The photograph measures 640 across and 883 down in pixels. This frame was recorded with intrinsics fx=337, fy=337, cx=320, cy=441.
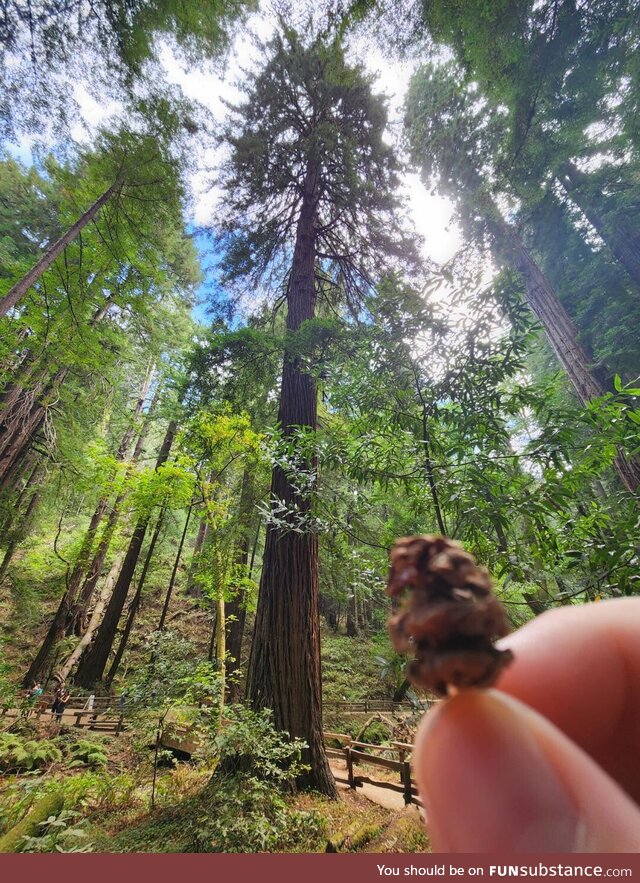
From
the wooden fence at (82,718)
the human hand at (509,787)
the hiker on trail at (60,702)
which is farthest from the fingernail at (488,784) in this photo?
the hiker on trail at (60,702)

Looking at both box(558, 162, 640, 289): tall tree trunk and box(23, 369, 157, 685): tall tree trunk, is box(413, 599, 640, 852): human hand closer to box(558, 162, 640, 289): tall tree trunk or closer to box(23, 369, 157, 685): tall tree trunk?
box(558, 162, 640, 289): tall tree trunk

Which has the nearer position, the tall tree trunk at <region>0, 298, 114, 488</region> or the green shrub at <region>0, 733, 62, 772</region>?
the green shrub at <region>0, 733, 62, 772</region>

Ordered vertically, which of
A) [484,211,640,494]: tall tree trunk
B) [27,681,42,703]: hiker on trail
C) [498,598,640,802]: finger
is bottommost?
[27,681,42,703]: hiker on trail

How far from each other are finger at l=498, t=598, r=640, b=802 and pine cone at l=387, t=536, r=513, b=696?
0.34 meters

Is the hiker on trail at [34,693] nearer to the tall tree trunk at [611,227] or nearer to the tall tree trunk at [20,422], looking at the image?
the tall tree trunk at [20,422]

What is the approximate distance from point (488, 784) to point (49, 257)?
7882mm

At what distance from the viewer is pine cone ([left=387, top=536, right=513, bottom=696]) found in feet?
1.63

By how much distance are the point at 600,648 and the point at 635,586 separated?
1.37 m

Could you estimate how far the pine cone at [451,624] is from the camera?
1.63 ft

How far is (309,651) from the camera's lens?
446cm

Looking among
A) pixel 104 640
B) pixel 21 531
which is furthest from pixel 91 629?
pixel 21 531

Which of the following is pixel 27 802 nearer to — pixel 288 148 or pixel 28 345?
pixel 28 345

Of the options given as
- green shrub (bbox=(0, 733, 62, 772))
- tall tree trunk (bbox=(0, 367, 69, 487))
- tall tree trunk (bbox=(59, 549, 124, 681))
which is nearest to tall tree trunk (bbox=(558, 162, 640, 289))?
tall tree trunk (bbox=(0, 367, 69, 487))

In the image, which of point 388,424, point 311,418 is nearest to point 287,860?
point 388,424
